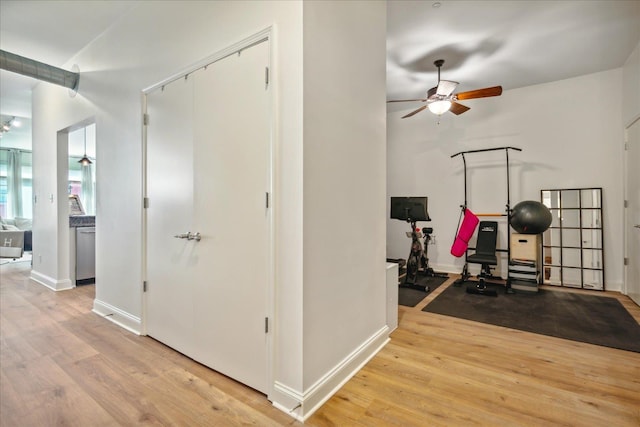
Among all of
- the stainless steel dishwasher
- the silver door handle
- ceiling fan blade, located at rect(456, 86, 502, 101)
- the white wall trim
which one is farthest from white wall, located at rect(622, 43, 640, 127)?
the white wall trim

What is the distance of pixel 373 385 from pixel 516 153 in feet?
14.8

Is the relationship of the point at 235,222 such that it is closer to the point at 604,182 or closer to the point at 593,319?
the point at 593,319

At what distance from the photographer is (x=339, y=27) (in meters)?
1.98

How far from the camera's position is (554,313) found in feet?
11.0

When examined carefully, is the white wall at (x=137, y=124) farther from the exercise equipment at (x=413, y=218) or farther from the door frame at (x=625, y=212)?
the door frame at (x=625, y=212)

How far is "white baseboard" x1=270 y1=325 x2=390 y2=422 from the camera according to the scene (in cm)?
170

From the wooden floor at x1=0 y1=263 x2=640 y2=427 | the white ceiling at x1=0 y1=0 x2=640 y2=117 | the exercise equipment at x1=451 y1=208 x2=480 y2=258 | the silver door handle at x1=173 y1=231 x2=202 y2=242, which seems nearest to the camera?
the wooden floor at x1=0 y1=263 x2=640 y2=427

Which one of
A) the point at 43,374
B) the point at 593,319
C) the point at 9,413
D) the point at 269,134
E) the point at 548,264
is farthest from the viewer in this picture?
the point at 548,264

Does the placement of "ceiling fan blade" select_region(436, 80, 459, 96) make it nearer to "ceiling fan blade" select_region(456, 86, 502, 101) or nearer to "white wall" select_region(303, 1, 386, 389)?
"ceiling fan blade" select_region(456, 86, 502, 101)

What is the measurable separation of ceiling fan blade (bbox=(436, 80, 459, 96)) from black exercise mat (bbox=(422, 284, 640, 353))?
258cm

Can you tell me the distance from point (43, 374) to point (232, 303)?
143cm

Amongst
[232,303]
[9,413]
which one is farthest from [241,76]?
[9,413]

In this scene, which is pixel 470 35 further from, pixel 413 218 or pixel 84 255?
pixel 84 255

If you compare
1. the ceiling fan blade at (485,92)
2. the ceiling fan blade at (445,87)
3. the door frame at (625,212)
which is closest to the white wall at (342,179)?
the ceiling fan blade at (445,87)
